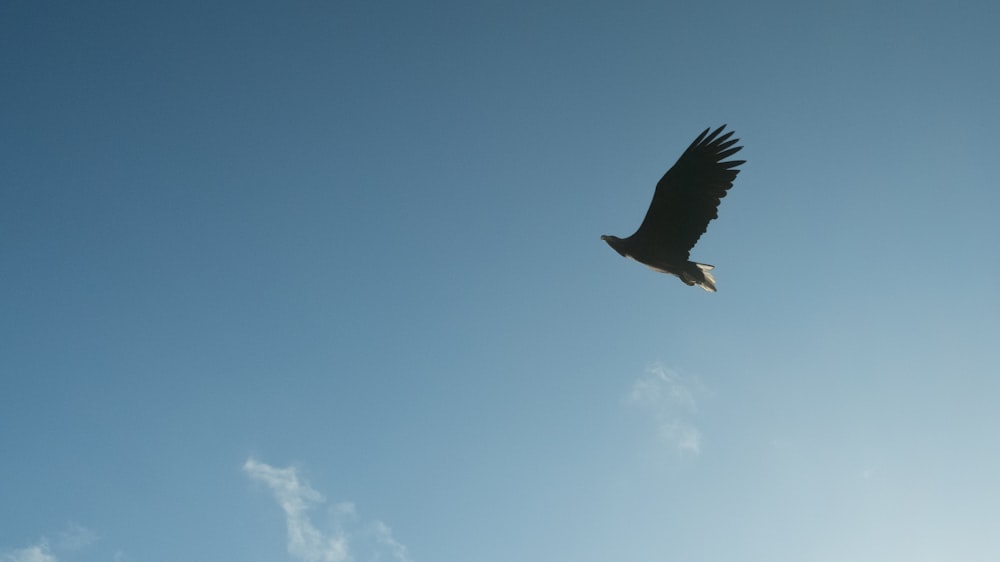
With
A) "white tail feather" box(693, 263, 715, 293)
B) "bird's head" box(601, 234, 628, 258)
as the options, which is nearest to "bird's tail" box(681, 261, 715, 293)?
"white tail feather" box(693, 263, 715, 293)

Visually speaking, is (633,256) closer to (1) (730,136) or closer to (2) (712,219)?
(2) (712,219)

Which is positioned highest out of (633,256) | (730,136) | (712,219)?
(730,136)

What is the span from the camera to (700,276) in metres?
13.9

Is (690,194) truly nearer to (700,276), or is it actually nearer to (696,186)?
(696,186)

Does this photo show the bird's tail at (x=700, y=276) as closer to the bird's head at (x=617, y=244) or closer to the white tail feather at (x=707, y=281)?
the white tail feather at (x=707, y=281)

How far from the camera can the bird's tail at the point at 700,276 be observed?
13.8 metres

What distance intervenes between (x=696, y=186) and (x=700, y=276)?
1660mm

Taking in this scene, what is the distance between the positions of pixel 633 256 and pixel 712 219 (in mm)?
1481

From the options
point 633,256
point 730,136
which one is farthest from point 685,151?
point 633,256

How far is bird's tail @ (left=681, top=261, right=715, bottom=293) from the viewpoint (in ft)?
45.2

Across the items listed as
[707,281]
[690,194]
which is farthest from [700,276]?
[690,194]

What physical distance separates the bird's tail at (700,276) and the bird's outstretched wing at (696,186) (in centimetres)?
63

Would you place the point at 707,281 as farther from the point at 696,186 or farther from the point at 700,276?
the point at 696,186

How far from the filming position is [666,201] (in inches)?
524
